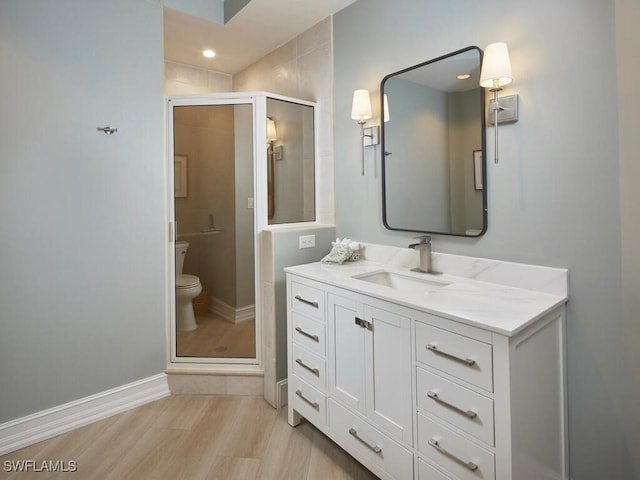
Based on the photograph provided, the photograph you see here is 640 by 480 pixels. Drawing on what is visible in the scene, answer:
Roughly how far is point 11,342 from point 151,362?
0.76 meters

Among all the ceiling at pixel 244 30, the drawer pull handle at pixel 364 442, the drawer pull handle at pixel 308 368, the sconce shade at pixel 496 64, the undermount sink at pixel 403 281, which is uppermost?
the ceiling at pixel 244 30

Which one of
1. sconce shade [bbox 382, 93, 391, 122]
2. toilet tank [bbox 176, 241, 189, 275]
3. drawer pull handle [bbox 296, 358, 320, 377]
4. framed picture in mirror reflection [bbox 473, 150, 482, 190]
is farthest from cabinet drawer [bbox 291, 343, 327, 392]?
sconce shade [bbox 382, 93, 391, 122]

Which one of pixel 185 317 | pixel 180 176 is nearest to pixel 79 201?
pixel 180 176

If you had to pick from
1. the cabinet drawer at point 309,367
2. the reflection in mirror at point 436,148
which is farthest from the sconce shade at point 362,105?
the cabinet drawer at point 309,367

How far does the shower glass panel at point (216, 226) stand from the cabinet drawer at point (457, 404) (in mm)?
1424

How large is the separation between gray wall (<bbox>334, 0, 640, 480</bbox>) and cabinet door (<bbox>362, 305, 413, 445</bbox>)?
631 mm

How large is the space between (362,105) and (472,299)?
134cm

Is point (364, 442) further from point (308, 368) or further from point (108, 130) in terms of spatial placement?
point (108, 130)

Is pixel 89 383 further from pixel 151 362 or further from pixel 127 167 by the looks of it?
pixel 127 167

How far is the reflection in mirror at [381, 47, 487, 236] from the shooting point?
1.75 m

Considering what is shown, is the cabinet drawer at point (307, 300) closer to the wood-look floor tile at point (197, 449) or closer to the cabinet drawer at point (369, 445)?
the cabinet drawer at point (369, 445)

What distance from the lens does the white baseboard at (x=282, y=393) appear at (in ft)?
7.51

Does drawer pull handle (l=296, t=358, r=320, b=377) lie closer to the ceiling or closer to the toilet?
the toilet

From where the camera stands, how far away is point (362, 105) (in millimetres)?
2203
